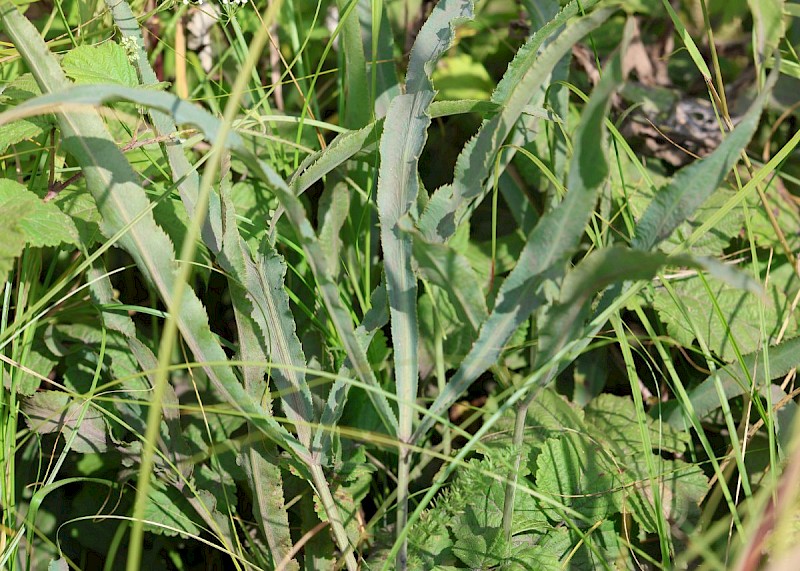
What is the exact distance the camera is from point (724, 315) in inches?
43.0

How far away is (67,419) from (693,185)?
790 millimetres

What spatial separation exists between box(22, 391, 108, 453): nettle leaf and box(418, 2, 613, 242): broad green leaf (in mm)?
524

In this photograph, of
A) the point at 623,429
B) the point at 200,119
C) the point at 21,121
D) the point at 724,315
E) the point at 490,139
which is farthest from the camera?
the point at 724,315

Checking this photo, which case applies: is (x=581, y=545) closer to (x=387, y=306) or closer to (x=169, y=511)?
(x=387, y=306)

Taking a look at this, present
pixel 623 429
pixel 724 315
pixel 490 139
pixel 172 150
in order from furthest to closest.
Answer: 1. pixel 724 315
2. pixel 623 429
3. pixel 172 150
4. pixel 490 139

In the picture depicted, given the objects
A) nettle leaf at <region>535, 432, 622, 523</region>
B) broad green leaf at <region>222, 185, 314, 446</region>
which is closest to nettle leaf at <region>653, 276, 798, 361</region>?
nettle leaf at <region>535, 432, 622, 523</region>

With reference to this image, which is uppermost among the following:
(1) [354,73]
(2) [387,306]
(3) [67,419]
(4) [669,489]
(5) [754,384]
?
(1) [354,73]

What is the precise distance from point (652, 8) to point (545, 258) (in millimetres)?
967

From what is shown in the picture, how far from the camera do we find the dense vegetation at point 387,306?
0.63m

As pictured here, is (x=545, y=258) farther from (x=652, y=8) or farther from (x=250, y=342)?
(x=652, y=8)

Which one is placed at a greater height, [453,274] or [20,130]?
[20,130]

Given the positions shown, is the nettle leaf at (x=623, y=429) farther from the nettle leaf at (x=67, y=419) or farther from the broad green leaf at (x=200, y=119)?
the nettle leaf at (x=67, y=419)

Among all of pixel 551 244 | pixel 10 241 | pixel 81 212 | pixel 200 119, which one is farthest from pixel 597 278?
pixel 81 212

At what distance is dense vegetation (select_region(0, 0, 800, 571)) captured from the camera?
0.63 m
